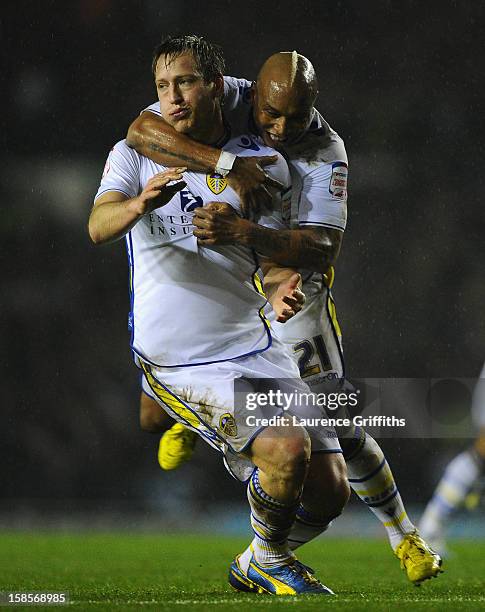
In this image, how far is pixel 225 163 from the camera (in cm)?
286

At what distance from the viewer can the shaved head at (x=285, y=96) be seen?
283cm

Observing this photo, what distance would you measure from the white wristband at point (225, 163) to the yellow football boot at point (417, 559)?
1.38m

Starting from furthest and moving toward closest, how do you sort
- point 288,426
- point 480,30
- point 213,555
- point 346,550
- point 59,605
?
point 480,30
point 346,550
point 213,555
point 288,426
point 59,605

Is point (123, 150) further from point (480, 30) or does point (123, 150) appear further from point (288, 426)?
point (480, 30)

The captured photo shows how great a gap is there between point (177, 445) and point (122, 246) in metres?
4.61

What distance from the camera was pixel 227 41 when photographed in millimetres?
7523

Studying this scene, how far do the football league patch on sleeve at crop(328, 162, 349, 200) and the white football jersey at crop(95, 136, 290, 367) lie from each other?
1.02 ft

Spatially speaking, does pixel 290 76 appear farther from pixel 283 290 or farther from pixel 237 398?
pixel 237 398

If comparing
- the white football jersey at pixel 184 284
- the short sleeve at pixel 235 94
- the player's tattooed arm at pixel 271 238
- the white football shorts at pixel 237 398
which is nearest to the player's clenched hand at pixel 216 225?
the player's tattooed arm at pixel 271 238

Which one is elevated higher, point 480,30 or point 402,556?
point 480,30

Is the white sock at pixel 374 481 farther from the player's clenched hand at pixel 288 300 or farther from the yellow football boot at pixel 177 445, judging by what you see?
the player's clenched hand at pixel 288 300

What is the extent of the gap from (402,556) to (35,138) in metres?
5.91

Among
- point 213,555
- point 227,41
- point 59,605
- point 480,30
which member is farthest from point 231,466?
point 480,30

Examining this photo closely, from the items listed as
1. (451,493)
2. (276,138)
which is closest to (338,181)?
(276,138)
